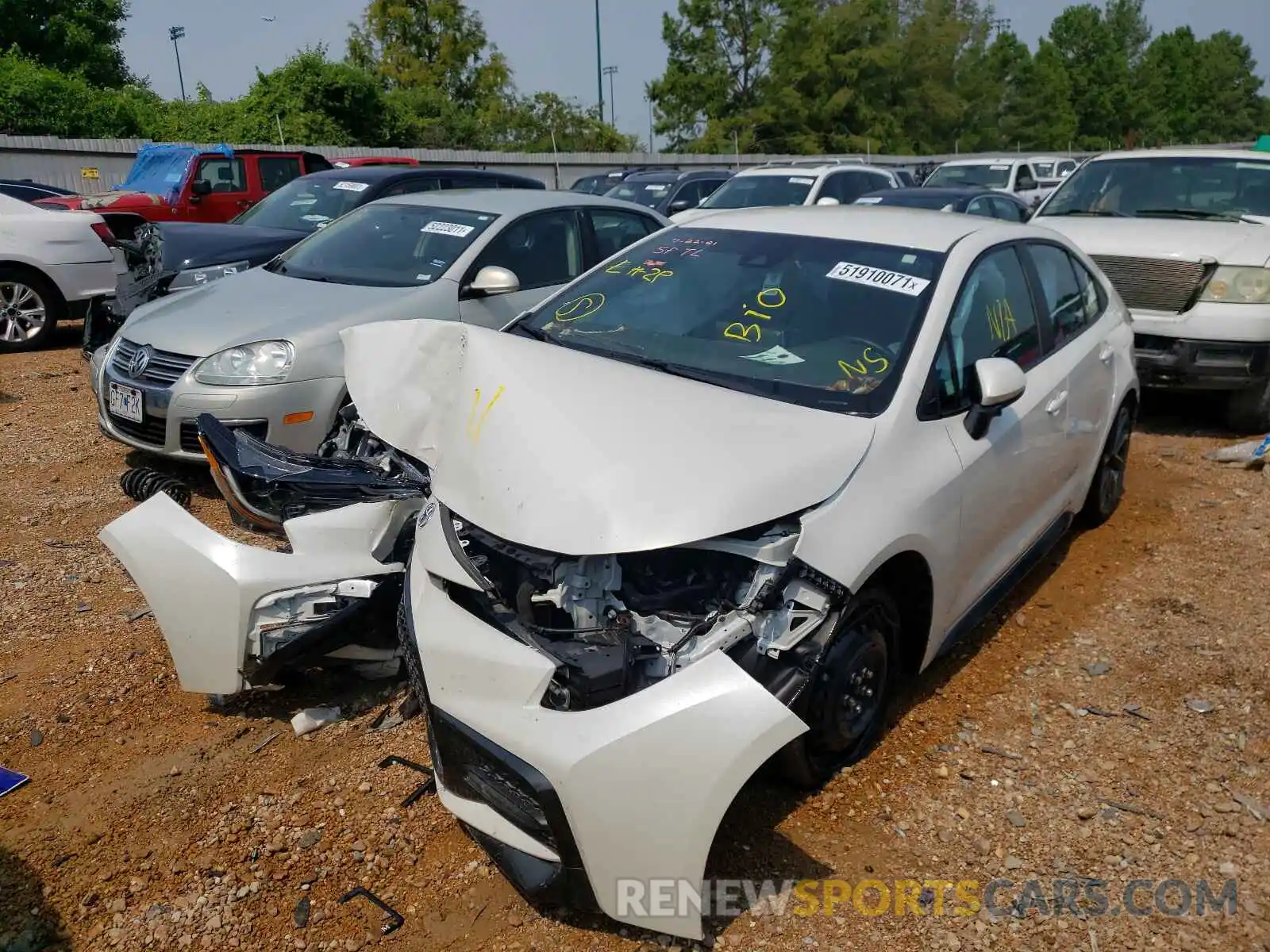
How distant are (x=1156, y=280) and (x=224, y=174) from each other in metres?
11.7

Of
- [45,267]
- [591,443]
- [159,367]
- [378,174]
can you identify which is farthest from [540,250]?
[45,267]

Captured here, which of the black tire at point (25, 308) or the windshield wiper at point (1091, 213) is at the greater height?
the windshield wiper at point (1091, 213)

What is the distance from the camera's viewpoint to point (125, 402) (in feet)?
17.7

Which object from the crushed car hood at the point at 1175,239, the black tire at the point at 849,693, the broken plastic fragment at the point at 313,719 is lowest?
the broken plastic fragment at the point at 313,719

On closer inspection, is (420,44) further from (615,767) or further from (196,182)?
(615,767)

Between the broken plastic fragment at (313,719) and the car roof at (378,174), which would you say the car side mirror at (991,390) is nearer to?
the broken plastic fragment at (313,719)

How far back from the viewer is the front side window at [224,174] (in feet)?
43.7

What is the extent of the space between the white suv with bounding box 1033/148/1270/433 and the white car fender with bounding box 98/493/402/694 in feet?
18.6

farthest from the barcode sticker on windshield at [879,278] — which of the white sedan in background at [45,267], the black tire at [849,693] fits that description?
the white sedan in background at [45,267]

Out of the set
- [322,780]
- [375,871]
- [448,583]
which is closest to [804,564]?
[448,583]

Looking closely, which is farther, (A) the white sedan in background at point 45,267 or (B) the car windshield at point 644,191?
(B) the car windshield at point 644,191

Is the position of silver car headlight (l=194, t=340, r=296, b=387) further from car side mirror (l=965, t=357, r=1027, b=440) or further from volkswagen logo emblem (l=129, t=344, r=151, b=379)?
car side mirror (l=965, t=357, r=1027, b=440)

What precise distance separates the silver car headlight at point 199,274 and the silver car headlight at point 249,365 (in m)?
2.78

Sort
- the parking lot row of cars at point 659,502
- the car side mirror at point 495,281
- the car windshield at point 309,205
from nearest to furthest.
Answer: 1. the parking lot row of cars at point 659,502
2. the car side mirror at point 495,281
3. the car windshield at point 309,205
